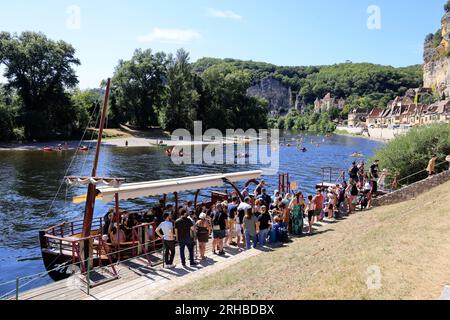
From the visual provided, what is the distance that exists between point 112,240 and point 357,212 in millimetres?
12721

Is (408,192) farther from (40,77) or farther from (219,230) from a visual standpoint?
(40,77)

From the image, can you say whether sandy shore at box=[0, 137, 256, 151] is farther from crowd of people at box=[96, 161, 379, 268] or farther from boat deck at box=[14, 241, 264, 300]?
boat deck at box=[14, 241, 264, 300]

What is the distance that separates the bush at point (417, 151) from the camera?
3175 centimetres

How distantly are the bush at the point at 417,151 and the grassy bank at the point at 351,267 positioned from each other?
53.7 feet

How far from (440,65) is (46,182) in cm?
18297

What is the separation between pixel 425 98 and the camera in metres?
177

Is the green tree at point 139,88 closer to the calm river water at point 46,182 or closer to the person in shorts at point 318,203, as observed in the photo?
the calm river water at point 46,182

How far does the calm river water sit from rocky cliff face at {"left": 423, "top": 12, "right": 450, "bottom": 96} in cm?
13020

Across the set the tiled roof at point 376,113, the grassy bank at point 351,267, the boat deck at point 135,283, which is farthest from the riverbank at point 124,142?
the tiled roof at point 376,113

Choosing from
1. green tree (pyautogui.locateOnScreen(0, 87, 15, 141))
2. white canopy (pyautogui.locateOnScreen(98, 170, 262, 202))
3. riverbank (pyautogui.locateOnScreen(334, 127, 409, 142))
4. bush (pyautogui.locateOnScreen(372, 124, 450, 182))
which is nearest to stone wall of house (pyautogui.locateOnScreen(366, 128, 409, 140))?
riverbank (pyautogui.locateOnScreen(334, 127, 409, 142))

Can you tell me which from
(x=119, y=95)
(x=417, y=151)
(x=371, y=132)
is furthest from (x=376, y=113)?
(x=417, y=151)

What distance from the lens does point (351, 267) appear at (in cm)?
1080
